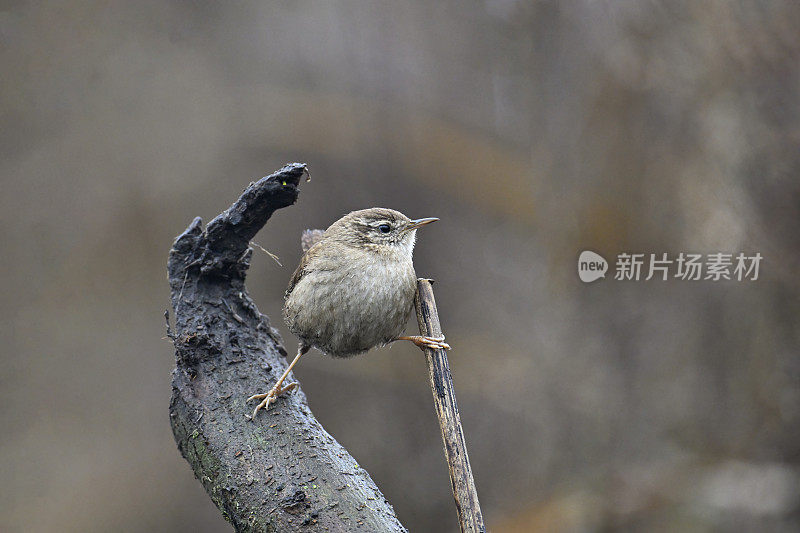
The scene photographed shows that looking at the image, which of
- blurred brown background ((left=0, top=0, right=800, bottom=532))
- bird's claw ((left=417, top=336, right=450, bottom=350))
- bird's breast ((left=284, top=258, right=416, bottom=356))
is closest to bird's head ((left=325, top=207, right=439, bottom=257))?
bird's breast ((left=284, top=258, right=416, bottom=356))

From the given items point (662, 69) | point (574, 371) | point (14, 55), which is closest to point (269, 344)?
point (574, 371)

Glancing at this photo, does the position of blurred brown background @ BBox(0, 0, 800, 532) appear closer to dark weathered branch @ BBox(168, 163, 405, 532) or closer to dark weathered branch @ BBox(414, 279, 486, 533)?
dark weathered branch @ BBox(168, 163, 405, 532)

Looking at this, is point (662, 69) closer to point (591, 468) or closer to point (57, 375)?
point (591, 468)

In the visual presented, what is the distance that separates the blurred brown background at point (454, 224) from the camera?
4.61 metres

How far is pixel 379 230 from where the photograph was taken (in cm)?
302

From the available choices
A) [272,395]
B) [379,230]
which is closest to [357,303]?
[379,230]

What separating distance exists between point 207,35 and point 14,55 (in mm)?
1438

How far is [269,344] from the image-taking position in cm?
294

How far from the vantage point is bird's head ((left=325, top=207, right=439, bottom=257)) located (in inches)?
118

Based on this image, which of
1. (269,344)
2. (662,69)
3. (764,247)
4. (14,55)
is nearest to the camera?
(269,344)

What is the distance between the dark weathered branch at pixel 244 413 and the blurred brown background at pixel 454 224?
2.28m

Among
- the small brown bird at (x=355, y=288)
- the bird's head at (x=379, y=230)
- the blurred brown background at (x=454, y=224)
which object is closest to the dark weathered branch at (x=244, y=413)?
the small brown bird at (x=355, y=288)

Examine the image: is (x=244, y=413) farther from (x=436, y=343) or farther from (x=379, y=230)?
(x=379, y=230)

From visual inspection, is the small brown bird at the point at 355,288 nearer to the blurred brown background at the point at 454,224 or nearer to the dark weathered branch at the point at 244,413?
the dark weathered branch at the point at 244,413
